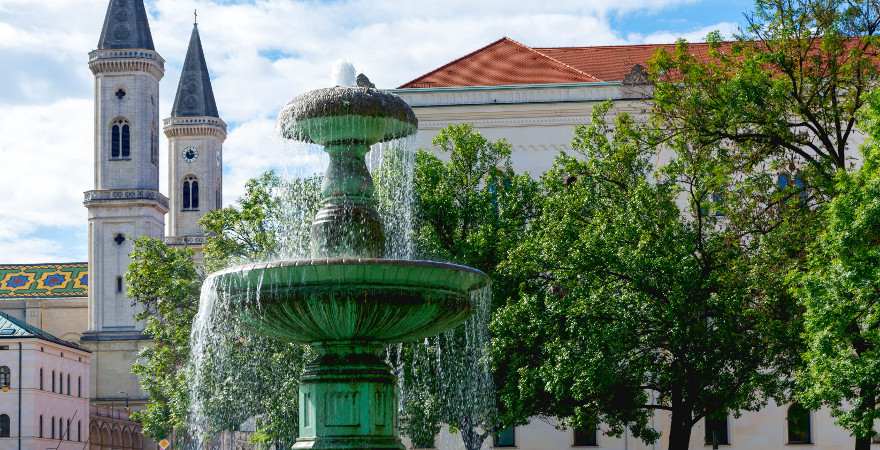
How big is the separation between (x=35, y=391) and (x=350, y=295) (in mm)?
75148

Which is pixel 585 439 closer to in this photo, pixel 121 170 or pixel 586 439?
pixel 586 439

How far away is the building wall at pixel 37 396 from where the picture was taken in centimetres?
8731

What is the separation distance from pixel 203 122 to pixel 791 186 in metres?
110

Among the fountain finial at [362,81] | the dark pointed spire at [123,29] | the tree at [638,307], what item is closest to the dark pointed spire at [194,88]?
the dark pointed spire at [123,29]

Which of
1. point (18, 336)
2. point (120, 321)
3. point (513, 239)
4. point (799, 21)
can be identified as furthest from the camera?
point (120, 321)

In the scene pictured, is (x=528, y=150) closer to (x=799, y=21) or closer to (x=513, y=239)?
(x=513, y=239)

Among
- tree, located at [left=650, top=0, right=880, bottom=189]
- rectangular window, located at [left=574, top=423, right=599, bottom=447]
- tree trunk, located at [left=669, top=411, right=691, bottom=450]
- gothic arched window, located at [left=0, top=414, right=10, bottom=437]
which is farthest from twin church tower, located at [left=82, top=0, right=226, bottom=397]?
tree, located at [left=650, top=0, right=880, bottom=189]

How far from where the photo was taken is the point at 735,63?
3072 centimetres

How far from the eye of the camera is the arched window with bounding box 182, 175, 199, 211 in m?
136

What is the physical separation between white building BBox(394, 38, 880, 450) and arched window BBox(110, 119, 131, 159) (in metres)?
66.6

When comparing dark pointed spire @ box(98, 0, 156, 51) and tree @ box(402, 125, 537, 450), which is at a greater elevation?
dark pointed spire @ box(98, 0, 156, 51)

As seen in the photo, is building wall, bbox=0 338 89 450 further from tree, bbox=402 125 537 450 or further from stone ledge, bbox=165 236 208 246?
tree, bbox=402 125 537 450

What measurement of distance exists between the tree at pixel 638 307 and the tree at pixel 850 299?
4.27 meters

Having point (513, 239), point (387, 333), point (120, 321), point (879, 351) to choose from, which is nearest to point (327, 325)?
point (387, 333)
